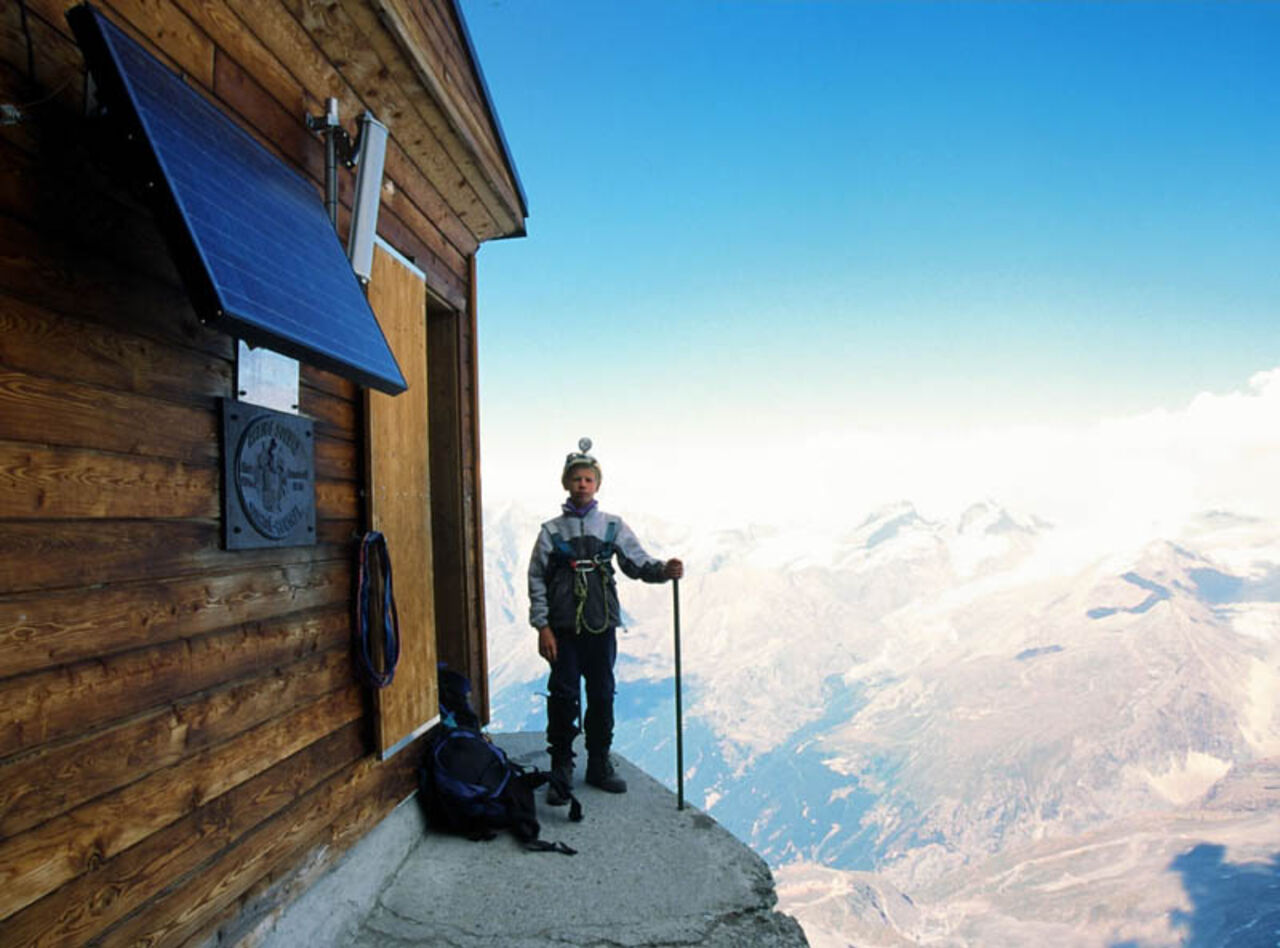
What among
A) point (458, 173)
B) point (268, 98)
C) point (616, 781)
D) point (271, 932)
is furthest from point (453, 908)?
point (458, 173)

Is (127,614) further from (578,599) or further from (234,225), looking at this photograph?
(578,599)

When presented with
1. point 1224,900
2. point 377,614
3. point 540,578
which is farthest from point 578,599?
point 1224,900

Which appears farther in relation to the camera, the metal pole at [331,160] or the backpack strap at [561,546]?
the backpack strap at [561,546]

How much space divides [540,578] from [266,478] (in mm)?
2268

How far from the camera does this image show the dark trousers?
4.57 meters

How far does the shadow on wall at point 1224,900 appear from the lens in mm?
121688

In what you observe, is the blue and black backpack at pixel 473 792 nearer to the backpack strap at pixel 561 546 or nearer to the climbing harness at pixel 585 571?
the climbing harness at pixel 585 571

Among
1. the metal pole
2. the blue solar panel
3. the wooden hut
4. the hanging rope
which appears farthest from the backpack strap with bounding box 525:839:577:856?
the metal pole

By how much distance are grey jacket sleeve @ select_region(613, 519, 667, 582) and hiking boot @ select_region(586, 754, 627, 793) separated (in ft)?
4.39

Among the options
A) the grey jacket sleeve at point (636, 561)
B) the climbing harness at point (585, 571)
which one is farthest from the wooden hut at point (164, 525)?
the grey jacket sleeve at point (636, 561)

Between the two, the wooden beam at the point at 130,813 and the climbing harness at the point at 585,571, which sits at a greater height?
the climbing harness at the point at 585,571

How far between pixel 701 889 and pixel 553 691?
1.50 m

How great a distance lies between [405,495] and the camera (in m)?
3.79

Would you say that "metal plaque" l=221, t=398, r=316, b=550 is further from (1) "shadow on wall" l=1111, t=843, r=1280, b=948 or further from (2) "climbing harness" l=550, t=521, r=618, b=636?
(1) "shadow on wall" l=1111, t=843, r=1280, b=948
